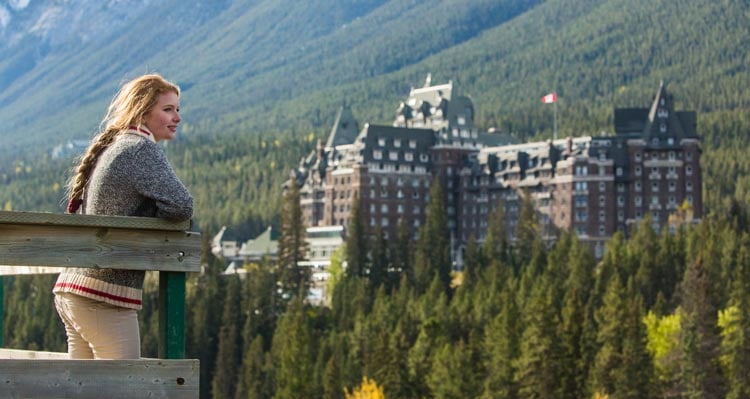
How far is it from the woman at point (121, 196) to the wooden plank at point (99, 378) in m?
0.42

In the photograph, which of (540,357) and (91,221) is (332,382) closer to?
(540,357)

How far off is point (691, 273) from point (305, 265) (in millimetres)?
57913

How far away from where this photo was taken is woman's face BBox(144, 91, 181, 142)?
11547 millimetres

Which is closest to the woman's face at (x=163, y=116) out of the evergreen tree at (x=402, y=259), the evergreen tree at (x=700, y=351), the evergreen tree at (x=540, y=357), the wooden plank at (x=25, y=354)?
the wooden plank at (x=25, y=354)

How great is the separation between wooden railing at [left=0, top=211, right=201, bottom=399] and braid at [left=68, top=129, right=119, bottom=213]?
1.00m

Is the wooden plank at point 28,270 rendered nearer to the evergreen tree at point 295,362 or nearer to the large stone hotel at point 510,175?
the evergreen tree at point 295,362

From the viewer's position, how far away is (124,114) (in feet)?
37.9

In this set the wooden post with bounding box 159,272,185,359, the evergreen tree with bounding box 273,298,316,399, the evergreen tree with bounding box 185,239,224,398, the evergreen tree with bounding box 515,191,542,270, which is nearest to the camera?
the wooden post with bounding box 159,272,185,359

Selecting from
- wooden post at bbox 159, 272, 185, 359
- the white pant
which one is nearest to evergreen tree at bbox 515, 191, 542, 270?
the white pant

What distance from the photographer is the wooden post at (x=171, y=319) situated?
10.4m

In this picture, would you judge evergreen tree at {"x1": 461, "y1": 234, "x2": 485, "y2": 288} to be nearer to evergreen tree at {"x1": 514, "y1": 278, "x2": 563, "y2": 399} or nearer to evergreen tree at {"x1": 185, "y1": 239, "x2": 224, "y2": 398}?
evergreen tree at {"x1": 185, "y1": 239, "x2": 224, "y2": 398}

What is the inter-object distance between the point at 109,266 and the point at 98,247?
0.13 meters

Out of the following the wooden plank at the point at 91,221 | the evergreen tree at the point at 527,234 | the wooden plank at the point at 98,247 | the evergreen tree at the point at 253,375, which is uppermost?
the evergreen tree at the point at 527,234

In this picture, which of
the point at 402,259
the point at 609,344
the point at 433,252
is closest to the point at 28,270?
the point at 609,344
